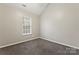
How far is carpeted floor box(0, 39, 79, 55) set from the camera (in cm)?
159

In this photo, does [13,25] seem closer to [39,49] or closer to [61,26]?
[39,49]

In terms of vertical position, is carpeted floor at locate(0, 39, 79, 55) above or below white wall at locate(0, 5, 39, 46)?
below

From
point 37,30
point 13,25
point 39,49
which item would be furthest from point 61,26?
point 13,25

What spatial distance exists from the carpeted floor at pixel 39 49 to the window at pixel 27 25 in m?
0.23

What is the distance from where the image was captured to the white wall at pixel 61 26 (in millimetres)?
1851

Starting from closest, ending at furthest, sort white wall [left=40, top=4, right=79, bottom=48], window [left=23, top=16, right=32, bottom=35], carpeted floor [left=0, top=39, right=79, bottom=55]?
1. carpeted floor [left=0, top=39, right=79, bottom=55]
2. window [left=23, top=16, right=32, bottom=35]
3. white wall [left=40, top=4, right=79, bottom=48]

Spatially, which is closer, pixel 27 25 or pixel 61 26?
pixel 27 25

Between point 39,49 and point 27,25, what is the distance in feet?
1.85

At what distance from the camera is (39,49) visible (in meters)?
1.69

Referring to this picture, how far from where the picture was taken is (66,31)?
2002mm

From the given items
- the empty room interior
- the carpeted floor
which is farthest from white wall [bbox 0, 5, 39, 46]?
the carpeted floor

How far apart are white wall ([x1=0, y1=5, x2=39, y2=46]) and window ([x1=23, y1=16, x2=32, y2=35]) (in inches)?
2.6

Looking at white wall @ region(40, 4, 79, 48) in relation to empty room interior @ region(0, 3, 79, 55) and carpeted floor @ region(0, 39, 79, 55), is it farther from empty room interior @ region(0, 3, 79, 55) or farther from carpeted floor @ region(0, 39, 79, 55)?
carpeted floor @ region(0, 39, 79, 55)

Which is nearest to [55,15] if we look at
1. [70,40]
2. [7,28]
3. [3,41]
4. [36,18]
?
[36,18]
